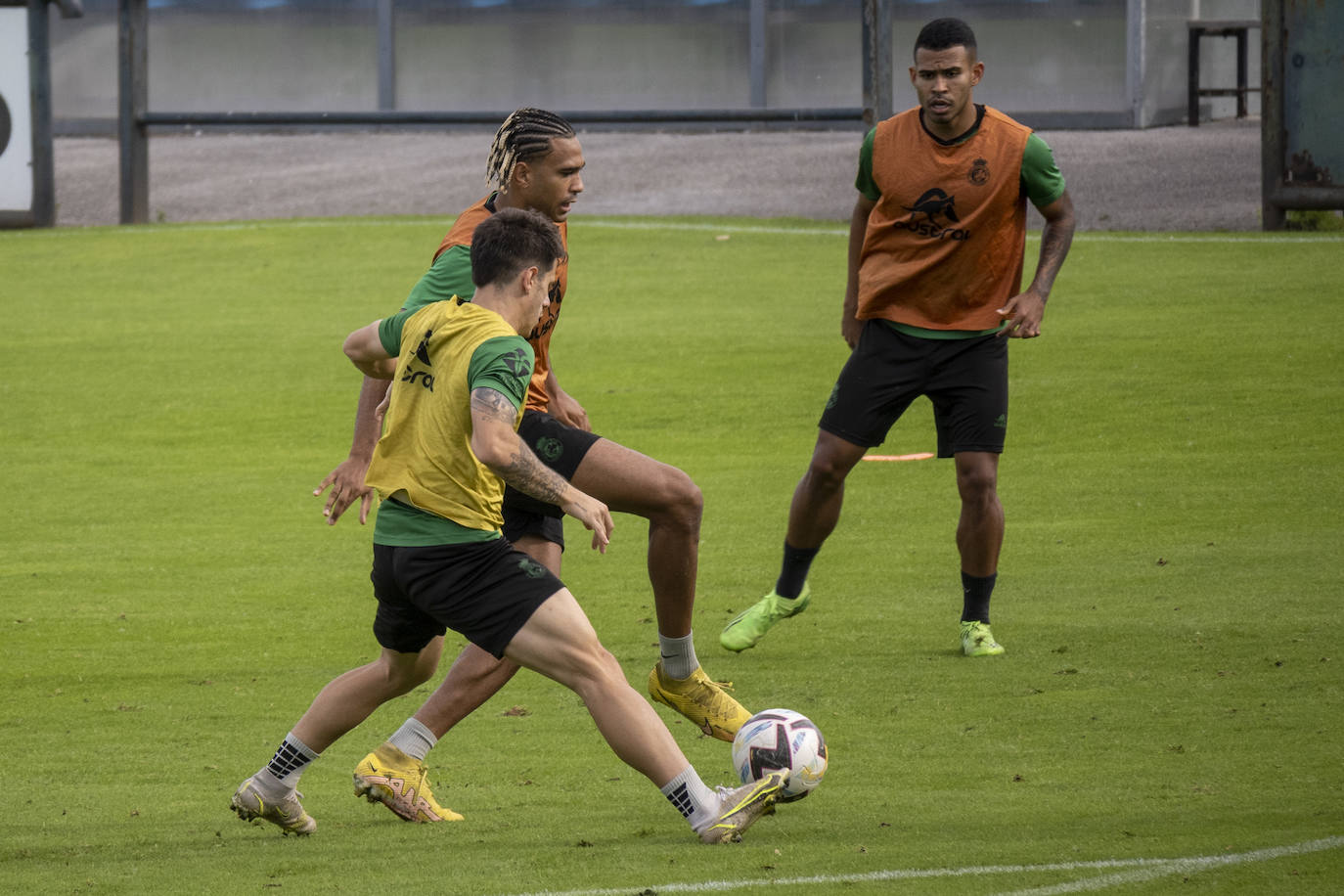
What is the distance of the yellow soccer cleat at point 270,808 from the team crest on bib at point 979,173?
12.5 ft

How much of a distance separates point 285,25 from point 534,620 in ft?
83.8

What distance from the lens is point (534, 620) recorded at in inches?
195

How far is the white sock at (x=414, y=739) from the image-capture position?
18.4 ft

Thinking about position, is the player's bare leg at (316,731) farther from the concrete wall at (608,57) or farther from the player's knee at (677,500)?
the concrete wall at (608,57)

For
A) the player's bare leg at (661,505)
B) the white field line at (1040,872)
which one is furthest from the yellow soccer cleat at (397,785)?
the player's bare leg at (661,505)

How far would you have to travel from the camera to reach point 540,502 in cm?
557

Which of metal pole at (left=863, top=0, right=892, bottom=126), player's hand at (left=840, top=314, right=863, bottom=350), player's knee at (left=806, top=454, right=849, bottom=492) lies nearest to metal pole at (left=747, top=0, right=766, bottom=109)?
metal pole at (left=863, top=0, right=892, bottom=126)

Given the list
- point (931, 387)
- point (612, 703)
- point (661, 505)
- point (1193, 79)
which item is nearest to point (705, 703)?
point (661, 505)

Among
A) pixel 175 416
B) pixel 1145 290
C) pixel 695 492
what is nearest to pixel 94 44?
pixel 175 416

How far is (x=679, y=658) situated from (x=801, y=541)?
1.74m

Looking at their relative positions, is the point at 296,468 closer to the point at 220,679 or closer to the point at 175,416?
the point at 175,416

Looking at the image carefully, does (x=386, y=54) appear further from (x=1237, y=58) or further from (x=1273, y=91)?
(x=1273, y=91)

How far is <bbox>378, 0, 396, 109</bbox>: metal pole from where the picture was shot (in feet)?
92.6

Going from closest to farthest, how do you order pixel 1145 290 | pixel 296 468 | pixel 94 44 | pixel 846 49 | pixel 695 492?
pixel 695 492
pixel 296 468
pixel 1145 290
pixel 846 49
pixel 94 44
